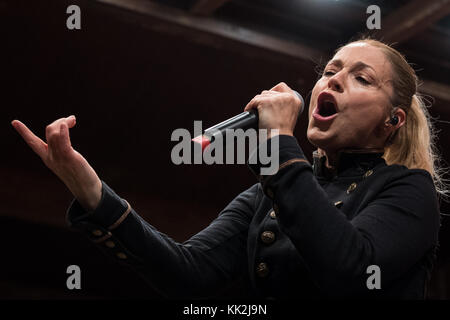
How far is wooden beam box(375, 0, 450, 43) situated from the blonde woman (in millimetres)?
1812

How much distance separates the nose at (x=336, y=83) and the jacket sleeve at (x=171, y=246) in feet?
0.95

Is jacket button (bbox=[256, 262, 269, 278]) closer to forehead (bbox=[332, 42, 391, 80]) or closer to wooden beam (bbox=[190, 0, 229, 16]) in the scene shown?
forehead (bbox=[332, 42, 391, 80])

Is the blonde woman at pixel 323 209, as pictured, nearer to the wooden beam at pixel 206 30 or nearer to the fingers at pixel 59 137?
the fingers at pixel 59 137

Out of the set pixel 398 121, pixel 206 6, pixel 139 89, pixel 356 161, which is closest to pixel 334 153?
pixel 356 161

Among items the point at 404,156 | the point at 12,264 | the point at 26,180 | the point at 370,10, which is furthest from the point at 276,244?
the point at 12,264

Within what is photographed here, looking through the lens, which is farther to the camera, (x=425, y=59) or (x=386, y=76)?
(x=425, y=59)

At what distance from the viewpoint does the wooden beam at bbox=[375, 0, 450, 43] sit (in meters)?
2.80

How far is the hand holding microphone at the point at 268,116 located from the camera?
0.92 metres

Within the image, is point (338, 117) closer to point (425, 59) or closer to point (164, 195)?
point (425, 59)

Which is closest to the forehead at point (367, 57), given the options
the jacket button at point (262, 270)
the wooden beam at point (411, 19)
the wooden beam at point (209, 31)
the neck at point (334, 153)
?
the neck at point (334, 153)

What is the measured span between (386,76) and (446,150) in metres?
3.34

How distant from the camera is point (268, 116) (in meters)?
0.93

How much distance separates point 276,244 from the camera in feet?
3.34

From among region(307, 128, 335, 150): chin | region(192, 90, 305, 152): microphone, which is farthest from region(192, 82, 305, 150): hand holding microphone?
region(307, 128, 335, 150): chin
